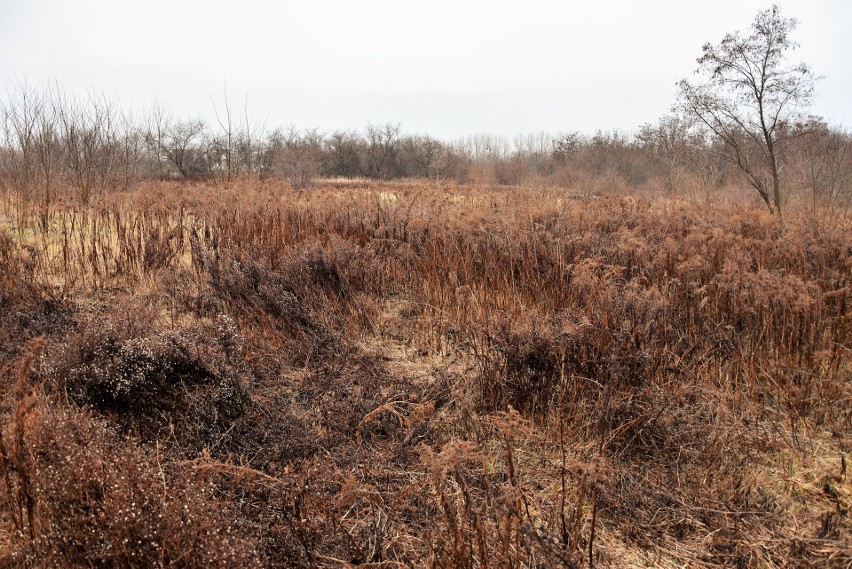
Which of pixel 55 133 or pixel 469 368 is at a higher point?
pixel 55 133

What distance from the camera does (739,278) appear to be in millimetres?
4105

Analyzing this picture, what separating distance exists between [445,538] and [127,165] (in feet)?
40.1

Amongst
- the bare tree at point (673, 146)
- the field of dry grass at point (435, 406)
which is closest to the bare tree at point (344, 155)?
the bare tree at point (673, 146)

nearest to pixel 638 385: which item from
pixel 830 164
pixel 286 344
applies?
pixel 286 344

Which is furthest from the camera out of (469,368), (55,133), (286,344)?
(55,133)

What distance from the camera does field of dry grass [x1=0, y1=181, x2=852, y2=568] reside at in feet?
7.14

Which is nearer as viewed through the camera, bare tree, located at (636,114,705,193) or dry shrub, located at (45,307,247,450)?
dry shrub, located at (45,307,247,450)

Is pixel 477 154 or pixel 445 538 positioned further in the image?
pixel 477 154

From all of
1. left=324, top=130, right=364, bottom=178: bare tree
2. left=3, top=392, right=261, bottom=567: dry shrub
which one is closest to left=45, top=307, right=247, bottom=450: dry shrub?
left=3, top=392, right=261, bottom=567: dry shrub

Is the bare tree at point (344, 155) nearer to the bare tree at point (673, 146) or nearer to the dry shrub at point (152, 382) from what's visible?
the bare tree at point (673, 146)

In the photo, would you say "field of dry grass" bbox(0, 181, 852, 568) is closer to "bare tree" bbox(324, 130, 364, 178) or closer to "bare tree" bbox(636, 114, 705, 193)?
"bare tree" bbox(636, 114, 705, 193)

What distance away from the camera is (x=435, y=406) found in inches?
137

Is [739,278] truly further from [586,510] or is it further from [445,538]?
[445,538]

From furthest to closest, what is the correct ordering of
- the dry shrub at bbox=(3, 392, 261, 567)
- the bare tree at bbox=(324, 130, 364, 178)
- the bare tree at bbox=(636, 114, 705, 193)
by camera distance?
1. the bare tree at bbox=(324, 130, 364, 178)
2. the bare tree at bbox=(636, 114, 705, 193)
3. the dry shrub at bbox=(3, 392, 261, 567)
